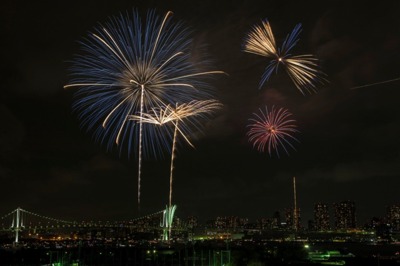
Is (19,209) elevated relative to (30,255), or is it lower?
elevated

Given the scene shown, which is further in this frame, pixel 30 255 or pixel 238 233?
pixel 238 233

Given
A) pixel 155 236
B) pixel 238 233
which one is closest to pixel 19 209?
pixel 155 236

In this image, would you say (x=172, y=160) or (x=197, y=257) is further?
(x=197, y=257)

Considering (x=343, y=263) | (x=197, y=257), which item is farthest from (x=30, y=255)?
(x=343, y=263)

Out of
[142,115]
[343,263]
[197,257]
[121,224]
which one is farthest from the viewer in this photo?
[121,224]

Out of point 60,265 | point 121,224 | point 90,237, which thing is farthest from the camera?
point 90,237

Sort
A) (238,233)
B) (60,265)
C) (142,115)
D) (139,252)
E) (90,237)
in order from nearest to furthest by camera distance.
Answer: (142,115) → (60,265) → (139,252) → (238,233) → (90,237)

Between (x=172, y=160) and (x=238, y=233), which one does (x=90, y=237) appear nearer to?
(x=238, y=233)

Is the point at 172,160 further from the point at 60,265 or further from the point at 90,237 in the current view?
the point at 90,237

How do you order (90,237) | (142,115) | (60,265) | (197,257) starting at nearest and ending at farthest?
(142,115)
(60,265)
(197,257)
(90,237)
